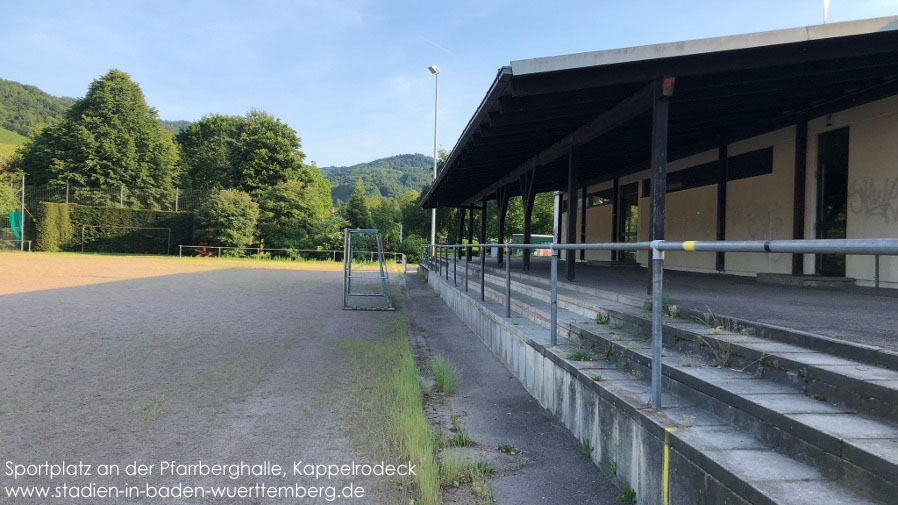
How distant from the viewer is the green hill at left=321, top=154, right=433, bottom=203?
128250 millimetres

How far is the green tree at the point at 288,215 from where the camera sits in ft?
120

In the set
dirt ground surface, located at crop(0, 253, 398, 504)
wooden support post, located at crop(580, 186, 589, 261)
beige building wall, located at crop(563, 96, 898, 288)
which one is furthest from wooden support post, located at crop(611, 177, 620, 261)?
A: dirt ground surface, located at crop(0, 253, 398, 504)

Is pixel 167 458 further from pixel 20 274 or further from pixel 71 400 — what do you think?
pixel 20 274

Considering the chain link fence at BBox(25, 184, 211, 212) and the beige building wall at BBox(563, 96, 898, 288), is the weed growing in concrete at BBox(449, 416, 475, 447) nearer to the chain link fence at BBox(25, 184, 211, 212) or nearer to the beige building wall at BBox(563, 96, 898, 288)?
the beige building wall at BBox(563, 96, 898, 288)

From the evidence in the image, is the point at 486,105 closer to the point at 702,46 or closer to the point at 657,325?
the point at 702,46

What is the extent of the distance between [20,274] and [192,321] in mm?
11822

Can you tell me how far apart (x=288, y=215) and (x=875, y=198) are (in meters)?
35.4

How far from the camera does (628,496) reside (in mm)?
2488

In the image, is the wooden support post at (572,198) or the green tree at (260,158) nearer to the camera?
the wooden support post at (572,198)

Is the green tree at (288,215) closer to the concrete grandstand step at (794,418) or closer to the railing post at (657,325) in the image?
the concrete grandstand step at (794,418)

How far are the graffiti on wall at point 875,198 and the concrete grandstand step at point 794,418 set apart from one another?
5.33m

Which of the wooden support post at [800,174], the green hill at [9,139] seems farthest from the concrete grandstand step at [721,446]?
the green hill at [9,139]

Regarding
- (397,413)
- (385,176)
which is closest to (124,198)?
(397,413)

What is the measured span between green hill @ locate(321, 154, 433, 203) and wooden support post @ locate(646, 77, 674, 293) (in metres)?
106
